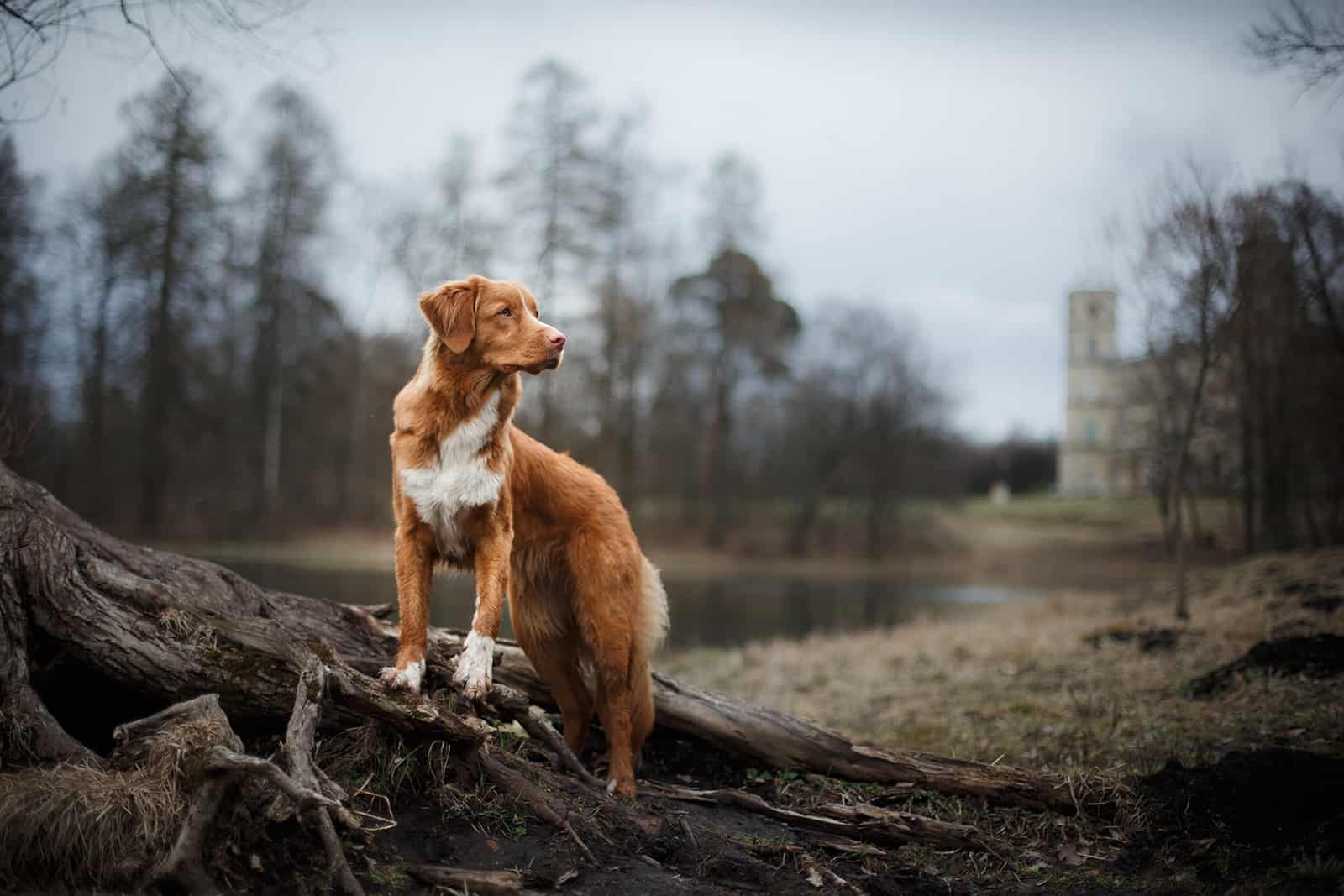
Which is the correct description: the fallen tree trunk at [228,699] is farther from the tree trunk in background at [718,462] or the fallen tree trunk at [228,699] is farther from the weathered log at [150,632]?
the tree trunk in background at [718,462]

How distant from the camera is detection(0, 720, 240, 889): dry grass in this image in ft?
10.8

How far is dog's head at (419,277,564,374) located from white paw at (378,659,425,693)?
1.58 m

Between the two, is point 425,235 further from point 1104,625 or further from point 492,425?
point 492,425

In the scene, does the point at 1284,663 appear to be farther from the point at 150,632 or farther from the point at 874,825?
the point at 150,632

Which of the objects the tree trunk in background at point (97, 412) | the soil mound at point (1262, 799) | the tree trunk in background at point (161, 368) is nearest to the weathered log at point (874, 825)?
the soil mound at point (1262, 799)

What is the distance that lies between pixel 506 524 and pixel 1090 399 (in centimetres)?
2685

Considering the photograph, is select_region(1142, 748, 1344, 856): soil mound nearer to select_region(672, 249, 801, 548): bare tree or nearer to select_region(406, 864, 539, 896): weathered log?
select_region(406, 864, 539, 896): weathered log

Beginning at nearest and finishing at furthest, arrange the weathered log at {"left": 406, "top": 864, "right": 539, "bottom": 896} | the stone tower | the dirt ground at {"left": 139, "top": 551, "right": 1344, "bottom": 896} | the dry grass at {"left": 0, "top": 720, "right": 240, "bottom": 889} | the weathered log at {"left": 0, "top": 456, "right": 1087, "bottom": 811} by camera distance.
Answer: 1. the dry grass at {"left": 0, "top": 720, "right": 240, "bottom": 889}
2. the weathered log at {"left": 406, "top": 864, "right": 539, "bottom": 896}
3. the dirt ground at {"left": 139, "top": 551, "right": 1344, "bottom": 896}
4. the weathered log at {"left": 0, "top": 456, "right": 1087, "bottom": 811}
5. the stone tower

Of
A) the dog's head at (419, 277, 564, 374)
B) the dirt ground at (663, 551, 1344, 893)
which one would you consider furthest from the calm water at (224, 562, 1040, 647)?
the dog's head at (419, 277, 564, 374)

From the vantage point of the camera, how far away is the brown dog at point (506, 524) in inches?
180

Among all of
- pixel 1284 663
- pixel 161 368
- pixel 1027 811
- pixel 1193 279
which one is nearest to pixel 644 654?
pixel 1027 811

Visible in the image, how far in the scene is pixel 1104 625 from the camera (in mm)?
13234

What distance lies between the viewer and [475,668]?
4.46 m

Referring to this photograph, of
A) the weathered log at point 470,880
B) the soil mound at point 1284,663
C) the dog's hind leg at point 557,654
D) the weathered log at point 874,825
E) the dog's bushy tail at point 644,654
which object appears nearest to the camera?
the weathered log at point 470,880
